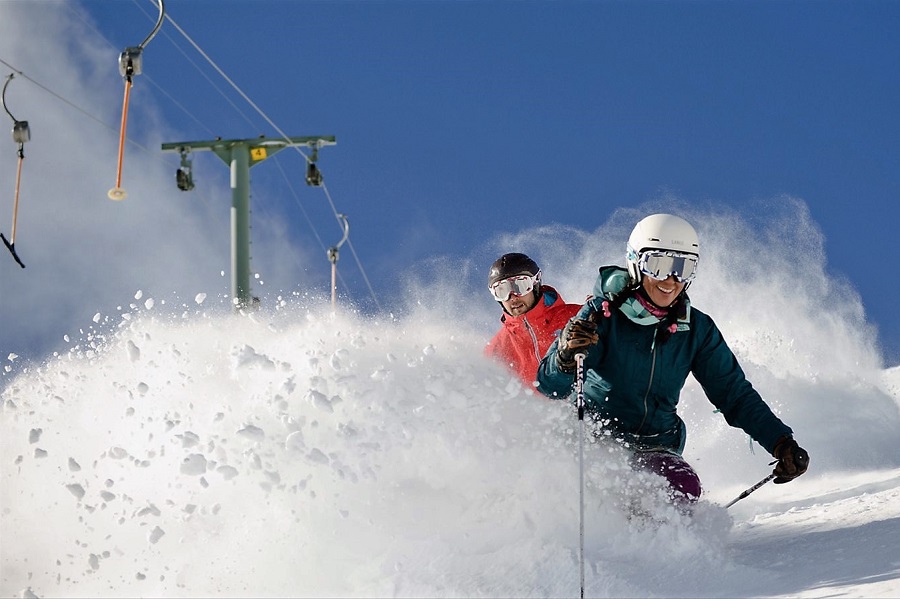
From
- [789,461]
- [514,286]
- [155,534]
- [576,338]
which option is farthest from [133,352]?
[789,461]

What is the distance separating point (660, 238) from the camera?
472cm

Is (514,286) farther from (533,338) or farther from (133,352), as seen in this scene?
(133,352)

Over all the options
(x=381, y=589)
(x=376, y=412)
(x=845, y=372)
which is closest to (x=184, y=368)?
(x=376, y=412)

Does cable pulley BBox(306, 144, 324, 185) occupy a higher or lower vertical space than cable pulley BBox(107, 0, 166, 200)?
higher

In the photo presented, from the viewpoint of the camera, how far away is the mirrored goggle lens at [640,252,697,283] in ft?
15.4

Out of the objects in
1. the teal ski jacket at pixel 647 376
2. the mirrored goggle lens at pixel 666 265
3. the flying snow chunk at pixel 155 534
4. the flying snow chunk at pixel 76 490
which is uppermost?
the mirrored goggle lens at pixel 666 265

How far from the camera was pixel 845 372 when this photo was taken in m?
11.1

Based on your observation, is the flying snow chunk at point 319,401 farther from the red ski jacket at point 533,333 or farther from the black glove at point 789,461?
the black glove at point 789,461

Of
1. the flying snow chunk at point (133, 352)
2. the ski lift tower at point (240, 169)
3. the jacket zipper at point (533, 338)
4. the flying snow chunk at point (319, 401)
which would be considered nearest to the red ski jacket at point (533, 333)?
the jacket zipper at point (533, 338)

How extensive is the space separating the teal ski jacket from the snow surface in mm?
235

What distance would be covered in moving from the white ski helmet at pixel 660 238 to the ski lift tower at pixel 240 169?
9449 mm

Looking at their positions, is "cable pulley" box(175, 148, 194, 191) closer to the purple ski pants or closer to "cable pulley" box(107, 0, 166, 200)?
"cable pulley" box(107, 0, 166, 200)

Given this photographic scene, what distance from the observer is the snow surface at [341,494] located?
3795 millimetres

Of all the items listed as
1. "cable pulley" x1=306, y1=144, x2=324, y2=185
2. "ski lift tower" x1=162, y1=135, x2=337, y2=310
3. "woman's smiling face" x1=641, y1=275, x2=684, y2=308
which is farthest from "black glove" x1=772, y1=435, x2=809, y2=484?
"cable pulley" x1=306, y1=144, x2=324, y2=185
